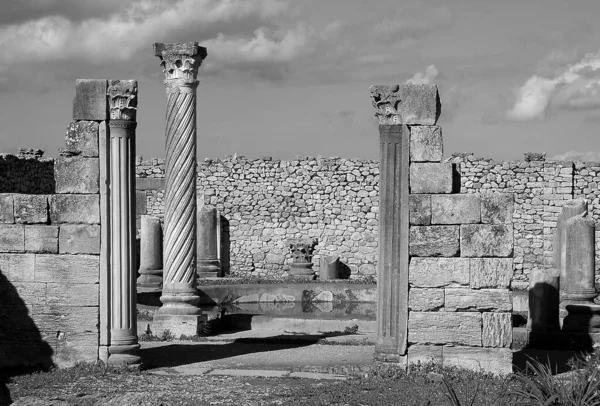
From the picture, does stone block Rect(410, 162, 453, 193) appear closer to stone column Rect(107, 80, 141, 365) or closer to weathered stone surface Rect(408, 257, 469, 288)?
weathered stone surface Rect(408, 257, 469, 288)

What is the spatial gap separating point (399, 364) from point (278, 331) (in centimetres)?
455

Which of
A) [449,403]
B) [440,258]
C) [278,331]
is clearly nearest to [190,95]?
[278,331]

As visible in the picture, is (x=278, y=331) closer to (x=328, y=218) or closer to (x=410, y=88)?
(x=410, y=88)

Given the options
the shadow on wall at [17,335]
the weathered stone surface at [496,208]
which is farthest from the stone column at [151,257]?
the weathered stone surface at [496,208]

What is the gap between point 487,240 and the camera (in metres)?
10.6

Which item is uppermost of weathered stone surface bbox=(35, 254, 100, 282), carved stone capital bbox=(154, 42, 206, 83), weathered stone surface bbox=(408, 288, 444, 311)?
carved stone capital bbox=(154, 42, 206, 83)

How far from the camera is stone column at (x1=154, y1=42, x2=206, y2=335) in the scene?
13719mm

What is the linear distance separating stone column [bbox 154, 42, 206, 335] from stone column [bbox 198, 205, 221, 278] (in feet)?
26.7

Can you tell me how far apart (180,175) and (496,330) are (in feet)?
17.2

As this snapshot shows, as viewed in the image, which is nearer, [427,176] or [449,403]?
[449,403]

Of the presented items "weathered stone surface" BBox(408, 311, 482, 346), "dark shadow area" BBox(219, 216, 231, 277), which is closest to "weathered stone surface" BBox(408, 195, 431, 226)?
"weathered stone surface" BBox(408, 311, 482, 346)

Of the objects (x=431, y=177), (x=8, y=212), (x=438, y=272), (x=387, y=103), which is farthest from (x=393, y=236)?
(x=8, y=212)

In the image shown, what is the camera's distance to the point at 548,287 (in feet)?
45.7

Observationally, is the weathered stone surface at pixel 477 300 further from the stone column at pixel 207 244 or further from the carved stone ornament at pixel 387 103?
the stone column at pixel 207 244
